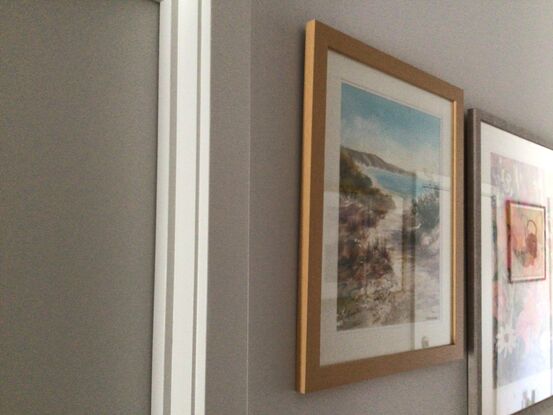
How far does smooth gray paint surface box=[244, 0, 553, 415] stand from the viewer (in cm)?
90

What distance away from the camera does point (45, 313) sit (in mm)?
739

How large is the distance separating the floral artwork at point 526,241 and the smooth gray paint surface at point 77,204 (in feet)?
3.42

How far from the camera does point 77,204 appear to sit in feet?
2.53

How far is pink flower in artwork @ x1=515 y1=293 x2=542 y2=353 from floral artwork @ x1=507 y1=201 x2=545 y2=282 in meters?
0.07

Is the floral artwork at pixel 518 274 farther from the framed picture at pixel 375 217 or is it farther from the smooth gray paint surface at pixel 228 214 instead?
the smooth gray paint surface at pixel 228 214

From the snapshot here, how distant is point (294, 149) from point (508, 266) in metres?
0.82

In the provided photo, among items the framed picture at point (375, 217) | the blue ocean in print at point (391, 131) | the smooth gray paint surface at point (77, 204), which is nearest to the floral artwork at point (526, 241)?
the framed picture at point (375, 217)

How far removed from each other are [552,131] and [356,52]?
1065mm

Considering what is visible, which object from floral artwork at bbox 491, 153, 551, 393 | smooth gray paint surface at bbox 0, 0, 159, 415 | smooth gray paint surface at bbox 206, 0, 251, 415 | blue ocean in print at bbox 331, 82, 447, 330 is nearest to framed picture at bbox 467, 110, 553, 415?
floral artwork at bbox 491, 153, 551, 393

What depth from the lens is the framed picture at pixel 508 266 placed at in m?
1.36

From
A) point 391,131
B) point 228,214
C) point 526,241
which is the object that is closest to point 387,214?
point 391,131

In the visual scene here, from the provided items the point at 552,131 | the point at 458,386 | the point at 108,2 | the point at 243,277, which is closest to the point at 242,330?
the point at 243,277

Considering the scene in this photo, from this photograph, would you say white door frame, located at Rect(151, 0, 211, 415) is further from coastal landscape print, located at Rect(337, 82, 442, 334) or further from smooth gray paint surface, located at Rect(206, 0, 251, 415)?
coastal landscape print, located at Rect(337, 82, 442, 334)

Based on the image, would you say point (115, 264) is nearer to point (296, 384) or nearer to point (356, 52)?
point (296, 384)
